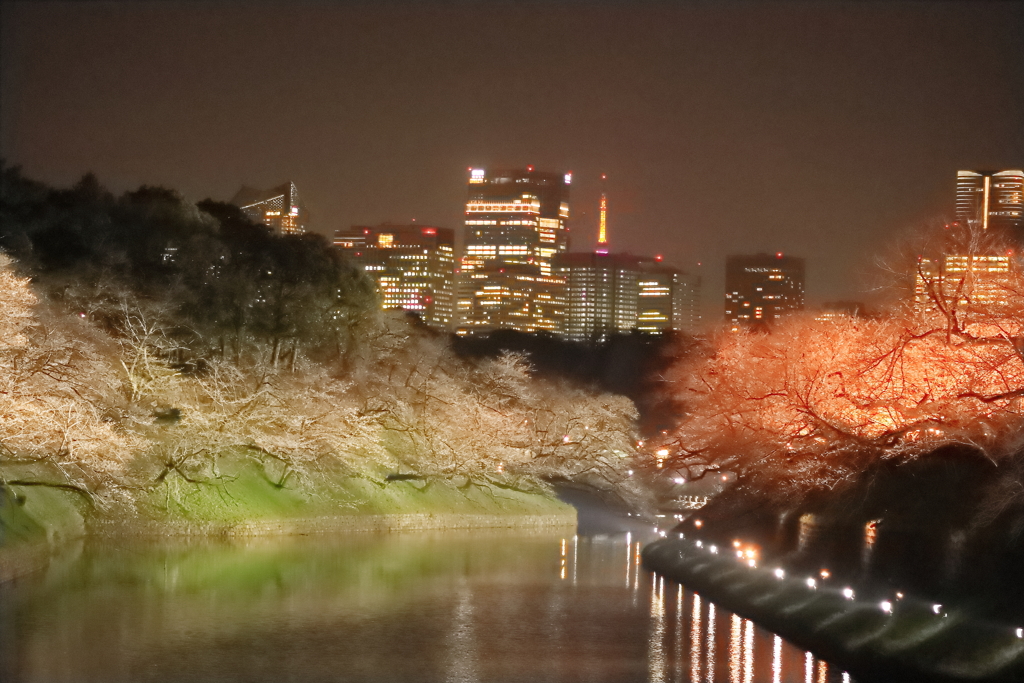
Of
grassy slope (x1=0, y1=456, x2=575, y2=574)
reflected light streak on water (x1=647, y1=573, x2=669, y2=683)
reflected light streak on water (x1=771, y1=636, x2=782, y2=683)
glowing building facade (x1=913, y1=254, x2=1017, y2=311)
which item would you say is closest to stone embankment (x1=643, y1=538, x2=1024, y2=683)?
reflected light streak on water (x1=771, y1=636, x2=782, y2=683)

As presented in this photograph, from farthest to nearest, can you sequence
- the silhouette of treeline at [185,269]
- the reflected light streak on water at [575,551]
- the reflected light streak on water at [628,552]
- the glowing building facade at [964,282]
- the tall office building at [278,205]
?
the tall office building at [278,205] < the silhouette of treeline at [185,269] < the reflected light streak on water at [575,551] < the reflected light streak on water at [628,552] < the glowing building facade at [964,282]

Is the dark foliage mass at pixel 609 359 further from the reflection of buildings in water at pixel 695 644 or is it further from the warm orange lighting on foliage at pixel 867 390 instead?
the reflection of buildings in water at pixel 695 644

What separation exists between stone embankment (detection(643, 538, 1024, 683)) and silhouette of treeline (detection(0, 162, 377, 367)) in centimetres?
2247

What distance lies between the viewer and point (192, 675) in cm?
1617

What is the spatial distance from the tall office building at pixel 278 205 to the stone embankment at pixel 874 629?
1454 inches

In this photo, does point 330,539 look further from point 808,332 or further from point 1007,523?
point 1007,523

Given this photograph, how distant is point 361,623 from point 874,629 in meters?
9.15

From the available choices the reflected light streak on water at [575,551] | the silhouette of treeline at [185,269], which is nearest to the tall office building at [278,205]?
the silhouette of treeline at [185,269]

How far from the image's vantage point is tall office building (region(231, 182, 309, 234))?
59719mm

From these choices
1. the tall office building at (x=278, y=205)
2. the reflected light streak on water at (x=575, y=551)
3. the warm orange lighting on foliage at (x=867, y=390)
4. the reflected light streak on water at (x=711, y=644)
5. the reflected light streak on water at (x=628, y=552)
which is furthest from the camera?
the tall office building at (x=278, y=205)

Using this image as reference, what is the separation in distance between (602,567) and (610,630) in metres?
11.2

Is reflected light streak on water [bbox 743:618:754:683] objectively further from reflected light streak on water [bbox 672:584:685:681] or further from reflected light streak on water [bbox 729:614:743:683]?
reflected light streak on water [bbox 672:584:685:681]

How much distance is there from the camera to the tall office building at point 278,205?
196 feet

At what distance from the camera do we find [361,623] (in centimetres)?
2152
